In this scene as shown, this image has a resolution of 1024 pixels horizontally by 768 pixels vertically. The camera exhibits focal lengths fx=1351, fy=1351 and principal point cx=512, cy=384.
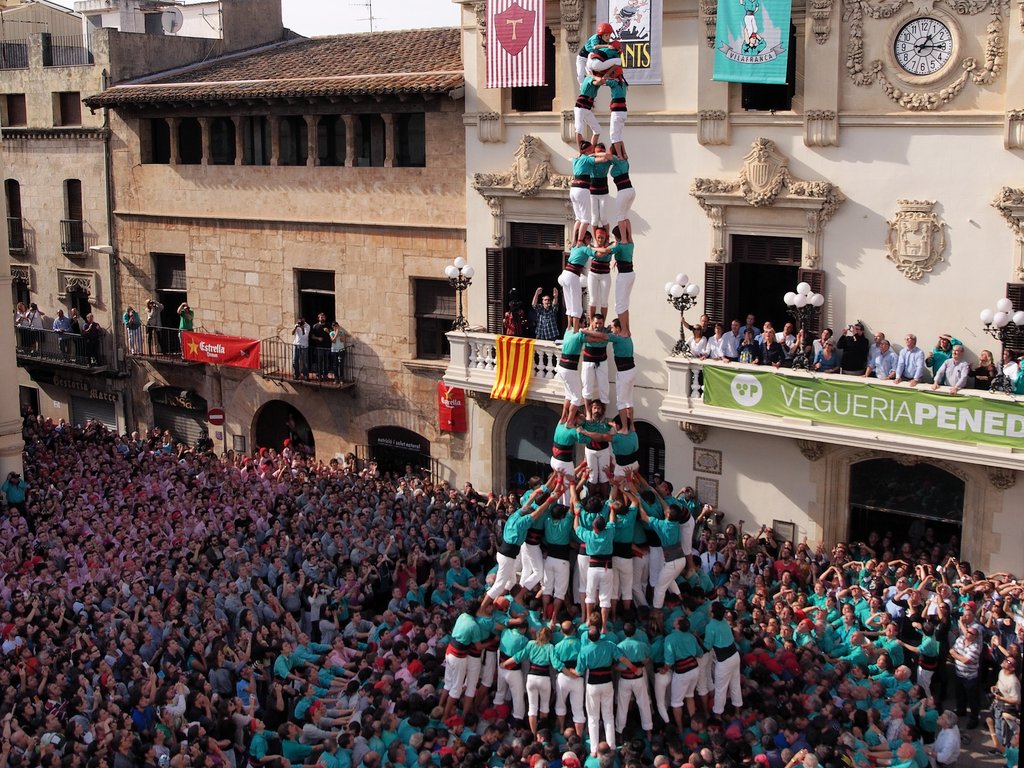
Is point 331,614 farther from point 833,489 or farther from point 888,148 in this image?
point 888,148

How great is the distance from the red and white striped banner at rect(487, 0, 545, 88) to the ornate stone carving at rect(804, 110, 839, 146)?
5.53m

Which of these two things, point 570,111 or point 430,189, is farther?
point 430,189

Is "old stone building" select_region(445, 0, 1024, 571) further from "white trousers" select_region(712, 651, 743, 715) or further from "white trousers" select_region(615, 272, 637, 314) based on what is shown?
"white trousers" select_region(712, 651, 743, 715)

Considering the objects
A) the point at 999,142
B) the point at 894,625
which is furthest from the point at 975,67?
the point at 894,625

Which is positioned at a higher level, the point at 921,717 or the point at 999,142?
the point at 999,142

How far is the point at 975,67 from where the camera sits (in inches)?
902

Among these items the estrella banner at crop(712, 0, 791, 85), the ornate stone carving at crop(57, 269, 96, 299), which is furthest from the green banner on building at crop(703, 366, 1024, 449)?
the ornate stone carving at crop(57, 269, 96, 299)

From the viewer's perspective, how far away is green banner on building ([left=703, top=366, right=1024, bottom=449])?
21.9 metres

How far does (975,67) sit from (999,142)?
1339mm

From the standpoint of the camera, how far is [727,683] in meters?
18.3

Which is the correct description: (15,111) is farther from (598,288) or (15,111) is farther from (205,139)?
(598,288)

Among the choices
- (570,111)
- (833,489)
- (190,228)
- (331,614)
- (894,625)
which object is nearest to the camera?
(894,625)

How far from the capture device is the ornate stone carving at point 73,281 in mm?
36875

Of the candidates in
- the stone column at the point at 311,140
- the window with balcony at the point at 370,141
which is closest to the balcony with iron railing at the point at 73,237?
Answer: the stone column at the point at 311,140
